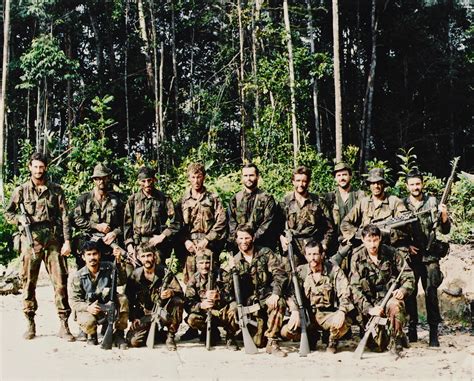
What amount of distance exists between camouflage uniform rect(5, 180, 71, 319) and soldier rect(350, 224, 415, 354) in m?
3.36

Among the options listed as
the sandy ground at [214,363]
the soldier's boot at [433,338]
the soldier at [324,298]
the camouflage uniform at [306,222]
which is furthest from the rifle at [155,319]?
the soldier's boot at [433,338]

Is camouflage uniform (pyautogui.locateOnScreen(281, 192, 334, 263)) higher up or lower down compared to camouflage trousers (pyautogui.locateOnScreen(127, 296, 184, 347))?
higher up

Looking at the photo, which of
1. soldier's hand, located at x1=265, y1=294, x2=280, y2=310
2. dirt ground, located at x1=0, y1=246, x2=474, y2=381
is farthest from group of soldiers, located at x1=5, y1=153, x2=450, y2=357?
dirt ground, located at x1=0, y1=246, x2=474, y2=381

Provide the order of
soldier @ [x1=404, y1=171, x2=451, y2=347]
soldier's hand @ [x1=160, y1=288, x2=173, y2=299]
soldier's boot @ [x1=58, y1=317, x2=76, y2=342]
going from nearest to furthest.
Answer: soldier's hand @ [x1=160, y1=288, x2=173, y2=299] < soldier @ [x1=404, y1=171, x2=451, y2=347] < soldier's boot @ [x1=58, y1=317, x2=76, y2=342]

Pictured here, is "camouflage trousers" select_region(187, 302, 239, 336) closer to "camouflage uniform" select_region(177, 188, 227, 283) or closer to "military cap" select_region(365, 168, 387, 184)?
"camouflage uniform" select_region(177, 188, 227, 283)

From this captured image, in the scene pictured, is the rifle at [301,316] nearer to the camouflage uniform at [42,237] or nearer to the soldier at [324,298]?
the soldier at [324,298]

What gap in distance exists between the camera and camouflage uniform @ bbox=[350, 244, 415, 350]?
244 inches

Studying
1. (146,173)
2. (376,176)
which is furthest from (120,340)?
(376,176)

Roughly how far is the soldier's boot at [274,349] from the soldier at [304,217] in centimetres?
115

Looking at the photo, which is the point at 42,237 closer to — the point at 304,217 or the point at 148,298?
the point at 148,298

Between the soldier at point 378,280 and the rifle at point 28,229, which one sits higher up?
the rifle at point 28,229

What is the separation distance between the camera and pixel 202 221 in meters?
7.14

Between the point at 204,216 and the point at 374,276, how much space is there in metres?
2.14

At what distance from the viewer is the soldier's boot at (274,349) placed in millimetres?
6117
